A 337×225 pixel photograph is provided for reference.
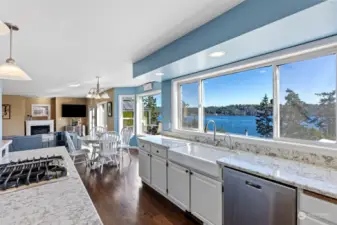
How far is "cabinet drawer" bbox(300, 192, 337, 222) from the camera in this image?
1180 mm

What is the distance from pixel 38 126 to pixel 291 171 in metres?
11.1

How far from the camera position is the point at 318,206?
4.07 ft

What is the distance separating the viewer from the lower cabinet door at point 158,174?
2.83 metres

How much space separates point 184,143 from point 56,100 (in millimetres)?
9391

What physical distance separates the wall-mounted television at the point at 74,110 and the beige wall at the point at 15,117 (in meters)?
1.78

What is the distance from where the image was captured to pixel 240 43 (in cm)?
181

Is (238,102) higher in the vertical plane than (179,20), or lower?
lower

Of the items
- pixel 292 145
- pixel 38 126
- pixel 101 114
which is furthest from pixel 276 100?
pixel 38 126

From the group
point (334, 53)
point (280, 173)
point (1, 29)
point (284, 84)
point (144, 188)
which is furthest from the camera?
point (144, 188)

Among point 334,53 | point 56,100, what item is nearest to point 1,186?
point 334,53

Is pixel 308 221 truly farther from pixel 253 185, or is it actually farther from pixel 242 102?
pixel 242 102

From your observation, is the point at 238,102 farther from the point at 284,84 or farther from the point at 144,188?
the point at 144,188

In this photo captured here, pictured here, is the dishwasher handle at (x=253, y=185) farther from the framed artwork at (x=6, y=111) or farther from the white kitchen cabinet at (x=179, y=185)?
the framed artwork at (x=6, y=111)

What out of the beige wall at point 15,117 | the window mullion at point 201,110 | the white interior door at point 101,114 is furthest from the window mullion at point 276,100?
the beige wall at point 15,117
